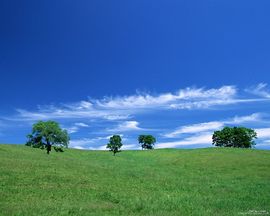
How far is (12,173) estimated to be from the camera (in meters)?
38.0

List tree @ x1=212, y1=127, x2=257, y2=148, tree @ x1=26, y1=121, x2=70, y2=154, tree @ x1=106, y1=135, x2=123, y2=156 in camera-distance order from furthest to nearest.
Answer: tree @ x1=212, y1=127, x2=257, y2=148, tree @ x1=106, y1=135, x2=123, y2=156, tree @ x1=26, y1=121, x2=70, y2=154

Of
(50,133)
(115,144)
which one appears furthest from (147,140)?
(50,133)

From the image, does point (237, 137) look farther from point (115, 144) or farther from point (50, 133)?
point (50, 133)

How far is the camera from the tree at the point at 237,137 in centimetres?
16938

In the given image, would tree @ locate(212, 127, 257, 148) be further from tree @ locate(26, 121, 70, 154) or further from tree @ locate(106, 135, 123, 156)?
tree @ locate(26, 121, 70, 154)

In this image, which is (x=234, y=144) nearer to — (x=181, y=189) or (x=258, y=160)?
(x=258, y=160)

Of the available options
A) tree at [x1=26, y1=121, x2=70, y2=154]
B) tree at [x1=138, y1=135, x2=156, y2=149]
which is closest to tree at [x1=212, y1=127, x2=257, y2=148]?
tree at [x1=138, y1=135, x2=156, y2=149]

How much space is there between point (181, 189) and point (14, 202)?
51.1 ft

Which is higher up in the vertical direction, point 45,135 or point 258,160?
point 45,135

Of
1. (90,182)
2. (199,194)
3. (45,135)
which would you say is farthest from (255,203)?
(45,135)

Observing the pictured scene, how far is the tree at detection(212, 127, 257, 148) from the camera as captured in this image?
16938cm

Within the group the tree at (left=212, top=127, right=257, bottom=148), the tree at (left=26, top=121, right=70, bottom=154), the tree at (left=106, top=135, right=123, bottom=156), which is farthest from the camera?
the tree at (left=212, top=127, right=257, bottom=148)

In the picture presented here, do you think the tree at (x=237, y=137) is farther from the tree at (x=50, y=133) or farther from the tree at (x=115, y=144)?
the tree at (x=50, y=133)

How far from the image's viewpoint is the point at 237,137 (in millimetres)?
169500
